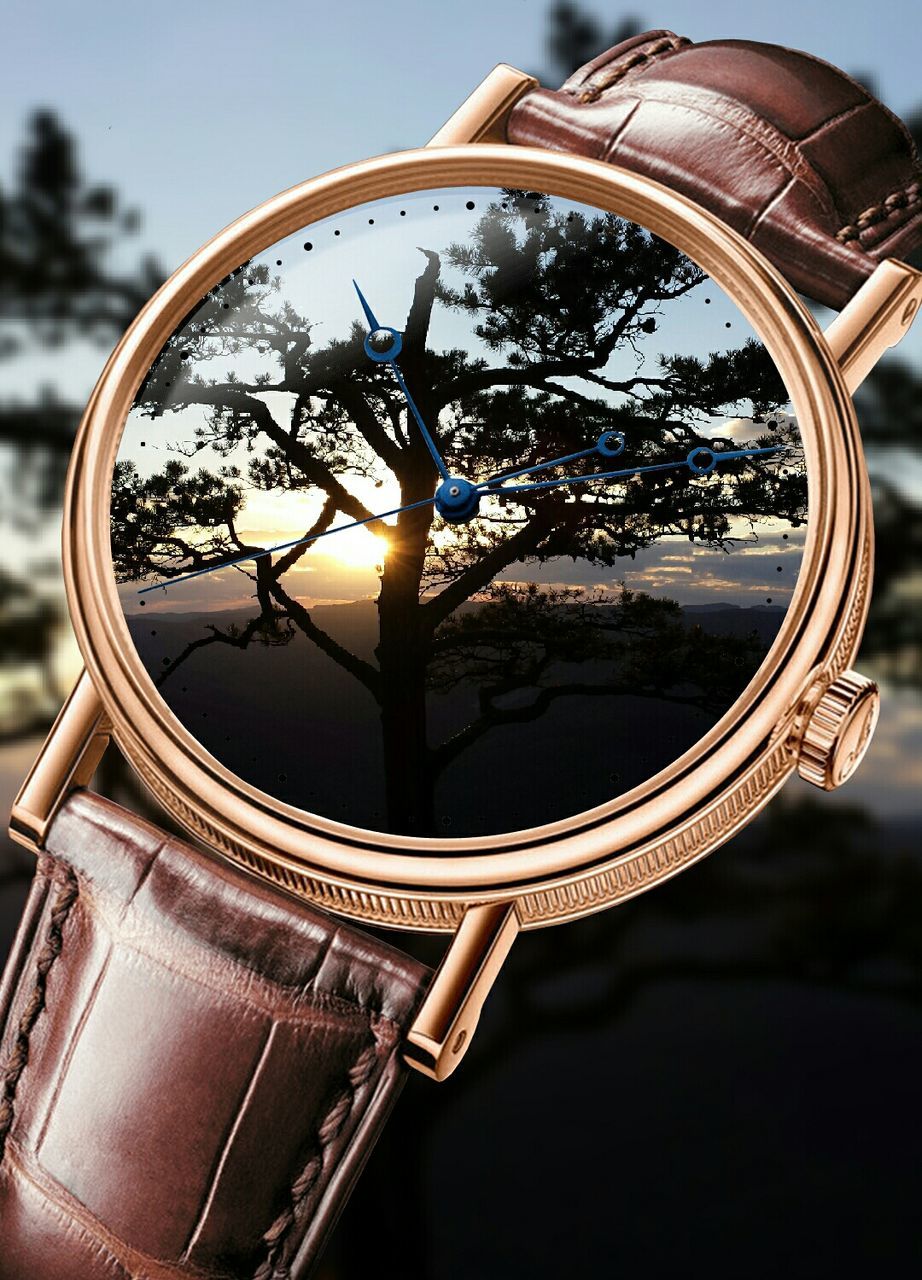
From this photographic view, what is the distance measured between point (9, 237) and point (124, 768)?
913 mm

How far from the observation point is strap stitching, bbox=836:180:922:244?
0.91 m

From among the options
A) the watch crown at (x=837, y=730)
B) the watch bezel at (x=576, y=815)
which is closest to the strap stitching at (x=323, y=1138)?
the watch bezel at (x=576, y=815)

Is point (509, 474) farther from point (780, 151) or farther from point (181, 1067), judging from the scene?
point (181, 1067)

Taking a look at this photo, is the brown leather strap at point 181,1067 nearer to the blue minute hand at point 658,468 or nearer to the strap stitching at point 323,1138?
the strap stitching at point 323,1138

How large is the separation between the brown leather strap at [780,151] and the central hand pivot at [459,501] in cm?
35

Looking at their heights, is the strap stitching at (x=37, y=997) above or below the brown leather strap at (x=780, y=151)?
below

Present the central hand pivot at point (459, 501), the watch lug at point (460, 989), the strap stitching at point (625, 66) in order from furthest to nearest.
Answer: the strap stitching at point (625, 66), the central hand pivot at point (459, 501), the watch lug at point (460, 989)

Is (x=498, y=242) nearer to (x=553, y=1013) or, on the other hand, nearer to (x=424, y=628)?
(x=424, y=628)

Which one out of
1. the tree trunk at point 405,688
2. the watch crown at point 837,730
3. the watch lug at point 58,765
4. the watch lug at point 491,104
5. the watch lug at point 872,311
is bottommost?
the watch lug at point 58,765

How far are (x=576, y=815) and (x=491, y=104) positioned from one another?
0.74 meters

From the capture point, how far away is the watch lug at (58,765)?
95 cm

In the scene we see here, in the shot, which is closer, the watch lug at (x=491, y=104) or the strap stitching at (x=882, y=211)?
the strap stitching at (x=882, y=211)

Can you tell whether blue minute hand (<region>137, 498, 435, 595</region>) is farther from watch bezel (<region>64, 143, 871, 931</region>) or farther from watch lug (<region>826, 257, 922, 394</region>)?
watch lug (<region>826, 257, 922, 394</region>)

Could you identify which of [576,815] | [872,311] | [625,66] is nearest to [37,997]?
[576,815]
